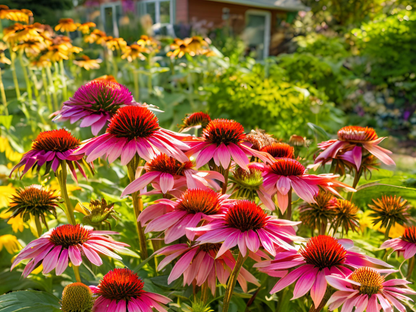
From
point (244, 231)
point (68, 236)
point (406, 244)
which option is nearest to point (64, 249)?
point (68, 236)

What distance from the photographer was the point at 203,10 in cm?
1068

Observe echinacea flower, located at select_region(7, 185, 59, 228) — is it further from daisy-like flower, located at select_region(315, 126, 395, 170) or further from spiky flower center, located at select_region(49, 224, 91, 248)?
daisy-like flower, located at select_region(315, 126, 395, 170)

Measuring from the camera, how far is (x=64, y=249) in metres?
0.70

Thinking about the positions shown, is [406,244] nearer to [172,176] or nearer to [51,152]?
[172,176]

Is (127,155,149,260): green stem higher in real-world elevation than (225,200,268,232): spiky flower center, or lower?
lower

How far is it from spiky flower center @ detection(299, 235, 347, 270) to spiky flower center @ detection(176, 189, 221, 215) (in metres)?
0.18

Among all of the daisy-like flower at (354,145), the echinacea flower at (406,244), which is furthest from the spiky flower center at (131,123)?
the echinacea flower at (406,244)

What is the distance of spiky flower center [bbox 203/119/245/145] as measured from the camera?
79cm

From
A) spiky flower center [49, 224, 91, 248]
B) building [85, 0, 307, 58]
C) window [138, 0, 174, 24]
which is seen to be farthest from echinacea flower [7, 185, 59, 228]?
window [138, 0, 174, 24]

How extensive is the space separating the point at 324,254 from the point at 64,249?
0.48 meters

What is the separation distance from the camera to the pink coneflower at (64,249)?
670mm

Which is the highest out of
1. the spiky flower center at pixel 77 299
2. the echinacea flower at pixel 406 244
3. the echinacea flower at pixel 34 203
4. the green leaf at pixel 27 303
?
the spiky flower center at pixel 77 299

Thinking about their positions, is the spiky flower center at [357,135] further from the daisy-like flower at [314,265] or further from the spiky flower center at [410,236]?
the daisy-like flower at [314,265]

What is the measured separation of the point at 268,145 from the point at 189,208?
423 mm
